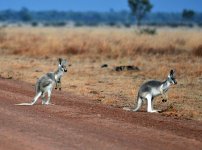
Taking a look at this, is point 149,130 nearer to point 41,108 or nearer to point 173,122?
point 173,122

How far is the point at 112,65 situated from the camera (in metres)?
27.2

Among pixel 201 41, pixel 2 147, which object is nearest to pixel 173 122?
pixel 2 147

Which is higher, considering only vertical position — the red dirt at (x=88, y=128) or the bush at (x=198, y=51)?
the bush at (x=198, y=51)

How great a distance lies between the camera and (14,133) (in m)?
10.8

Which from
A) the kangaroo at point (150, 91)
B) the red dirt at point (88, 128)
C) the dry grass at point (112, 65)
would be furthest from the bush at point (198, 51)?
the kangaroo at point (150, 91)

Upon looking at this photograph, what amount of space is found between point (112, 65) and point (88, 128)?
15.8 m

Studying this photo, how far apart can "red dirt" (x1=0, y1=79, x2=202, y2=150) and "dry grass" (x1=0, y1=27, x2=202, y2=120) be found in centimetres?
138

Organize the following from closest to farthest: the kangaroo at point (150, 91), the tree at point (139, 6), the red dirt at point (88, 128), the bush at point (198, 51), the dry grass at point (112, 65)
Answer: the red dirt at point (88, 128), the kangaroo at point (150, 91), the dry grass at point (112, 65), the bush at point (198, 51), the tree at point (139, 6)

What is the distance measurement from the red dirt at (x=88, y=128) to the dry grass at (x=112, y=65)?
138 centimetres

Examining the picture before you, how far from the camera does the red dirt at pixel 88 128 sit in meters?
9.95

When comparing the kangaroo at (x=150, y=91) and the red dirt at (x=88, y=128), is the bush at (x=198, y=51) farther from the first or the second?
the kangaroo at (x=150, y=91)

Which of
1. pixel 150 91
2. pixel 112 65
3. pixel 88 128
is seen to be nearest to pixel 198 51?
pixel 112 65

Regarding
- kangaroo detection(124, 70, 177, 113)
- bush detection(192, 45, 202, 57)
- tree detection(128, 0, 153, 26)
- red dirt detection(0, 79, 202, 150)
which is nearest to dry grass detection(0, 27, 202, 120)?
bush detection(192, 45, 202, 57)

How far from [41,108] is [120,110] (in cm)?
186
